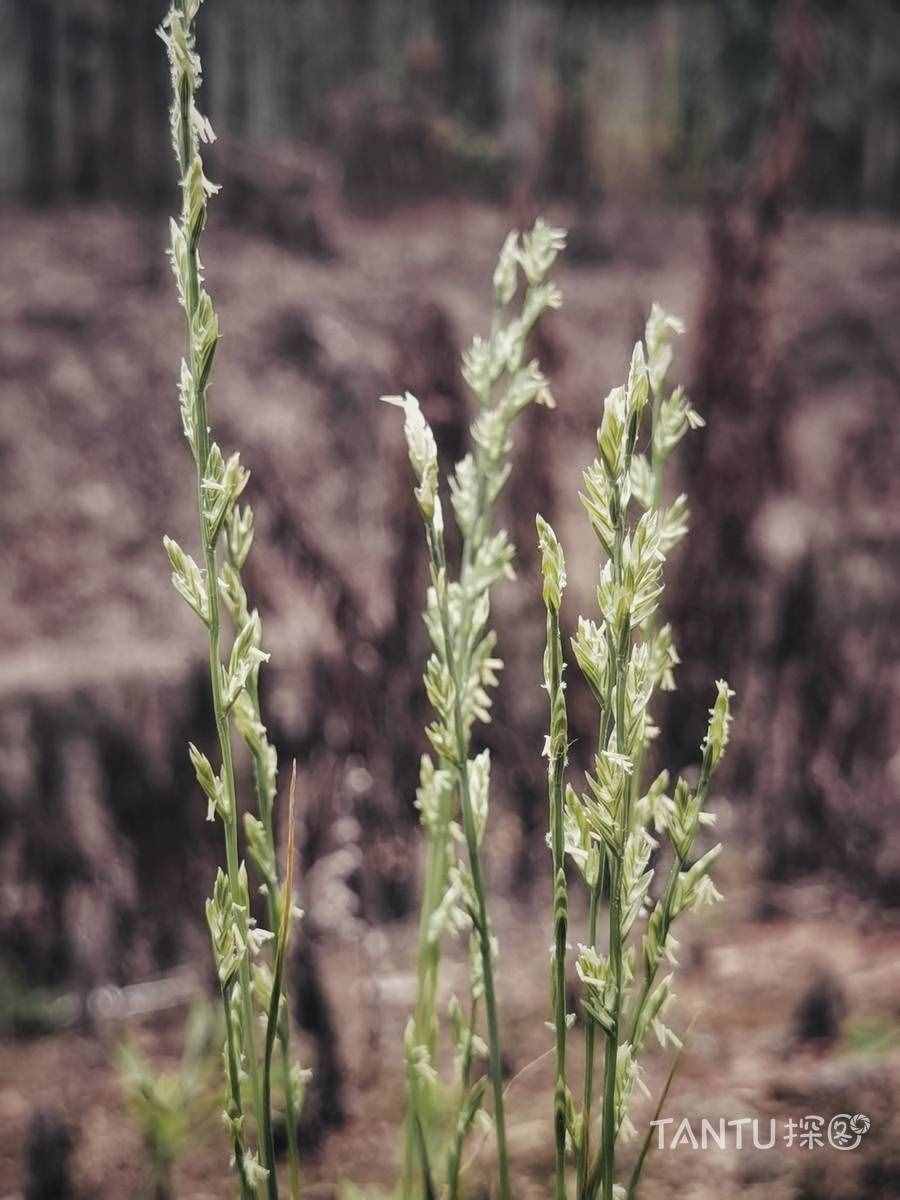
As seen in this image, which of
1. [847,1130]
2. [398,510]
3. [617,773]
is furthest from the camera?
[398,510]

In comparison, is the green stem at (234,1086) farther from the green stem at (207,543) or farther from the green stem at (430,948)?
the green stem at (430,948)

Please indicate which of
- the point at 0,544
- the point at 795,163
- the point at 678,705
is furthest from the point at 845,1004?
the point at 0,544

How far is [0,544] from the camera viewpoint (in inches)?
105

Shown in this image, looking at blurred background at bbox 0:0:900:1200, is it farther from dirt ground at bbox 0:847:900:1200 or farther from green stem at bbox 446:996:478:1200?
green stem at bbox 446:996:478:1200

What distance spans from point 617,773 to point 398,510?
1476 mm

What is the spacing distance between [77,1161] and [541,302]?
123cm

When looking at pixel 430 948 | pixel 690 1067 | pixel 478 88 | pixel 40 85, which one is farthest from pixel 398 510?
pixel 40 85

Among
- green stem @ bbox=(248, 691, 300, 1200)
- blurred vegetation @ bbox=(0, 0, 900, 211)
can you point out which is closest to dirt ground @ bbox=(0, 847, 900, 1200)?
green stem @ bbox=(248, 691, 300, 1200)

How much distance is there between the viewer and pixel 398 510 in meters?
1.99

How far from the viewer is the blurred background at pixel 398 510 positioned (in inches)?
63.8
